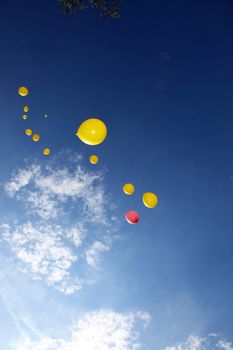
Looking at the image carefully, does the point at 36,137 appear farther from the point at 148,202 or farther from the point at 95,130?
the point at 148,202

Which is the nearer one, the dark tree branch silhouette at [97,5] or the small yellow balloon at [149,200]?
the small yellow balloon at [149,200]

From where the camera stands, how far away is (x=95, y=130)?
14.7ft

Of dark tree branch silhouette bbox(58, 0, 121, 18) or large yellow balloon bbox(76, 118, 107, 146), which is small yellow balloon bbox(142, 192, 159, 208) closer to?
large yellow balloon bbox(76, 118, 107, 146)

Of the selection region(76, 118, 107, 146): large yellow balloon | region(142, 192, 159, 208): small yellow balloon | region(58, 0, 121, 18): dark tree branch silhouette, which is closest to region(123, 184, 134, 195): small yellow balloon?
region(142, 192, 159, 208): small yellow balloon

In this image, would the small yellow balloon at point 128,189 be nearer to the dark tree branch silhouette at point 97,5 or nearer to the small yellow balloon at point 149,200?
the small yellow balloon at point 149,200

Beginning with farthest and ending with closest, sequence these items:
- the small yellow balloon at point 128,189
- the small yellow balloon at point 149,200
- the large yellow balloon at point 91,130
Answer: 1. the small yellow balloon at point 128,189
2. the small yellow balloon at point 149,200
3. the large yellow balloon at point 91,130

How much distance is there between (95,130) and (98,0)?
4809mm

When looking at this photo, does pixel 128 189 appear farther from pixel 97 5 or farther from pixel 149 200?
pixel 97 5

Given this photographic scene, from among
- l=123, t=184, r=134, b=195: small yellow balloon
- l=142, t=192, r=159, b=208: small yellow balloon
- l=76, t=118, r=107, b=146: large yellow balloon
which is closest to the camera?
l=76, t=118, r=107, b=146: large yellow balloon

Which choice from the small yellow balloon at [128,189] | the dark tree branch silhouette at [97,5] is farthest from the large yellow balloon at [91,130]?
the dark tree branch silhouette at [97,5]

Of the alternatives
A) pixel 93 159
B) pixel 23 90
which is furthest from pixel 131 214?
pixel 23 90

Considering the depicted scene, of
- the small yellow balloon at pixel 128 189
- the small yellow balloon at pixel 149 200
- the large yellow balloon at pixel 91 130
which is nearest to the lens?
the large yellow balloon at pixel 91 130

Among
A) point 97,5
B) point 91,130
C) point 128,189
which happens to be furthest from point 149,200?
point 97,5

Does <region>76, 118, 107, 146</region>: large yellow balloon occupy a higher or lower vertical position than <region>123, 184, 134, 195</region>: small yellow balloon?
lower
